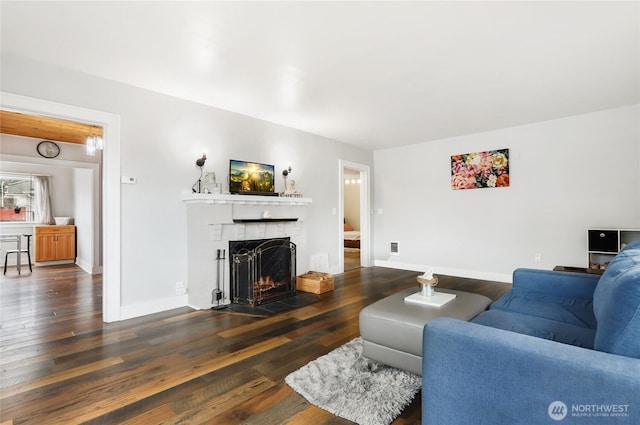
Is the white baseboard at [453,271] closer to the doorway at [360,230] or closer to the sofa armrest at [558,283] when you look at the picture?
the doorway at [360,230]

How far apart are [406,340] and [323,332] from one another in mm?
1107

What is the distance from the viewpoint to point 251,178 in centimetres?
438

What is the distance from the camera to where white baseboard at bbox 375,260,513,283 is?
200 inches

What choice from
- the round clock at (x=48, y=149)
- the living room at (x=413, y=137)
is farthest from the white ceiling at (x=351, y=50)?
the round clock at (x=48, y=149)

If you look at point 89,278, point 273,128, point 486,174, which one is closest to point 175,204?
point 273,128

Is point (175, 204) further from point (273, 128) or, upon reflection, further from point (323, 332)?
point (323, 332)

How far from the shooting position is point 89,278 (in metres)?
5.54

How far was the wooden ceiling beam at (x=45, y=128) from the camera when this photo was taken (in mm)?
4602

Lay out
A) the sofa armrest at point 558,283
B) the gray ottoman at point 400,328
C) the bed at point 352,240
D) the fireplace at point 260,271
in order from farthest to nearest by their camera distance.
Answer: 1. the bed at point 352,240
2. the fireplace at point 260,271
3. the sofa armrest at point 558,283
4. the gray ottoman at point 400,328

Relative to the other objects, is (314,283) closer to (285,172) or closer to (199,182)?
(285,172)

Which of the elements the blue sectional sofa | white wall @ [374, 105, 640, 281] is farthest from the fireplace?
white wall @ [374, 105, 640, 281]

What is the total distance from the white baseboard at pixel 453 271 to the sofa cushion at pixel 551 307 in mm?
2751

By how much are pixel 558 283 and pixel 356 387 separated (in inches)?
74.3

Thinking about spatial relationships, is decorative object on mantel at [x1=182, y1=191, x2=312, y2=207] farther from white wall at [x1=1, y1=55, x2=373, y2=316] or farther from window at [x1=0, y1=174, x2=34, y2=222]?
window at [x1=0, y1=174, x2=34, y2=222]
